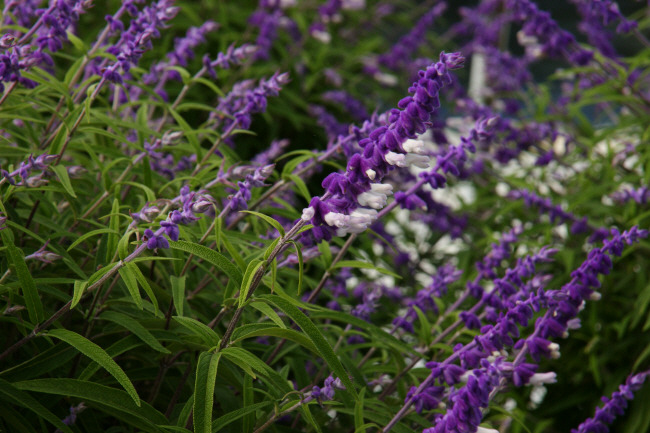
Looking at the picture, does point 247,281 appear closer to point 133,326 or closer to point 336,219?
point 336,219

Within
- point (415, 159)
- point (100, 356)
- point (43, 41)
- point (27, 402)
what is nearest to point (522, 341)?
point (415, 159)

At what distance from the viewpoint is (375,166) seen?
1.86 metres

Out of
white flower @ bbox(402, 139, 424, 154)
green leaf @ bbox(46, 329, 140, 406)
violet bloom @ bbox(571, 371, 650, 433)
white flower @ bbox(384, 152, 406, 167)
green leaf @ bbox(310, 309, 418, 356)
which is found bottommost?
violet bloom @ bbox(571, 371, 650, 433)

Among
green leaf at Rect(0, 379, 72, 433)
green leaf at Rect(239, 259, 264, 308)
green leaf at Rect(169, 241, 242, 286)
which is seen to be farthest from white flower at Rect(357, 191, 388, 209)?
green leaf at Rect(0, 379, 72, 433)

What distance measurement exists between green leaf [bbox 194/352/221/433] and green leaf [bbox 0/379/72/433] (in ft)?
1.41

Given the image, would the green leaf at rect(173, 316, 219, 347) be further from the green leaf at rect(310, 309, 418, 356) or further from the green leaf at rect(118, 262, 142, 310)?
the green leaf at rect(310, 309, 418, 356)

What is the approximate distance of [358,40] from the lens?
6887 mm

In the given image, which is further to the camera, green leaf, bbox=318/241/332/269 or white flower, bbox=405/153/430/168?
green leaf, bbox=318/241/332/269

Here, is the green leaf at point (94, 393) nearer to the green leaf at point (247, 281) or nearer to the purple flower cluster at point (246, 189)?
the green leaf at point (247, 281)

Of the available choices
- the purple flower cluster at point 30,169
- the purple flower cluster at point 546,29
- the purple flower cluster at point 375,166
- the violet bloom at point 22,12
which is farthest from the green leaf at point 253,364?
the purple flower cluster at point 546,29

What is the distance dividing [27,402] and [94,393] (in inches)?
7.7

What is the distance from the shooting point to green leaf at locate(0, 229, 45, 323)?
1.96m

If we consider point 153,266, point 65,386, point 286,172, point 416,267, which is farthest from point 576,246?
point 65,386

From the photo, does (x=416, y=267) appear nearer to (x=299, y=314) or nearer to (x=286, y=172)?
(x=286, y=172)
